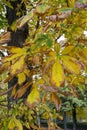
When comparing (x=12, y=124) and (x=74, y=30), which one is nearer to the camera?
(x=74, y=30)

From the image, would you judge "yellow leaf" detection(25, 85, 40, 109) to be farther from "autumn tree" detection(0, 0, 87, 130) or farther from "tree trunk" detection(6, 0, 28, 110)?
"tree trunk" detection(6, 0, 28, 110)

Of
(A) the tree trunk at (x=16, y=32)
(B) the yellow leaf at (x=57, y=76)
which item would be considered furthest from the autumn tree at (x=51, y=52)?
(A) the tree trunk at (x=16, y=32)

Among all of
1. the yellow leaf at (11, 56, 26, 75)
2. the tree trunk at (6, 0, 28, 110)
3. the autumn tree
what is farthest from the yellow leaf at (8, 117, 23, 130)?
the tree trunk at (6, 0, 28, 110)

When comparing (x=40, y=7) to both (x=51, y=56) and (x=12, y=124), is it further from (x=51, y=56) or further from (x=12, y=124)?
(x=12, y=124)

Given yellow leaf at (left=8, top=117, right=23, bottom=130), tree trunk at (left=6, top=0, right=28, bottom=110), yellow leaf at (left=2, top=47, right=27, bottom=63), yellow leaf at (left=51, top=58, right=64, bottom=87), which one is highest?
yellow leaf at (left=2, top=47, right=27, bottom=63)

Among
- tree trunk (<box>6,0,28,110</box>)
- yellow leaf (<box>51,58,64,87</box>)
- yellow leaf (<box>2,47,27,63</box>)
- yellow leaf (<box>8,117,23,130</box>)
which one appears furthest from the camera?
tree trunk (<box>6,0,28,110</box>)

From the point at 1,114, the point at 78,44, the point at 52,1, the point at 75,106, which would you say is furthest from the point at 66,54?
the point at 75,106

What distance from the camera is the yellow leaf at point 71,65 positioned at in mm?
1029

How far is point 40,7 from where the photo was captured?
40.6 inches

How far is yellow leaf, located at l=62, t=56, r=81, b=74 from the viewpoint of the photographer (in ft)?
3.38

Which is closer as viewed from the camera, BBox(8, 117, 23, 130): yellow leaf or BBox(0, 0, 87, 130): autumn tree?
BBox(0, 0, 87, 130): autumn tree

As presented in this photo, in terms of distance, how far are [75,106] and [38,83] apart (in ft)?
84.9

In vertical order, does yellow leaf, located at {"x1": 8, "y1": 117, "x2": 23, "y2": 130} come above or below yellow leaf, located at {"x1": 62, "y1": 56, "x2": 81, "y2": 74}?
below

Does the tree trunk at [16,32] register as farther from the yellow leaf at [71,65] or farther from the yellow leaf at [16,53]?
the yellow leaf at [71,65]
